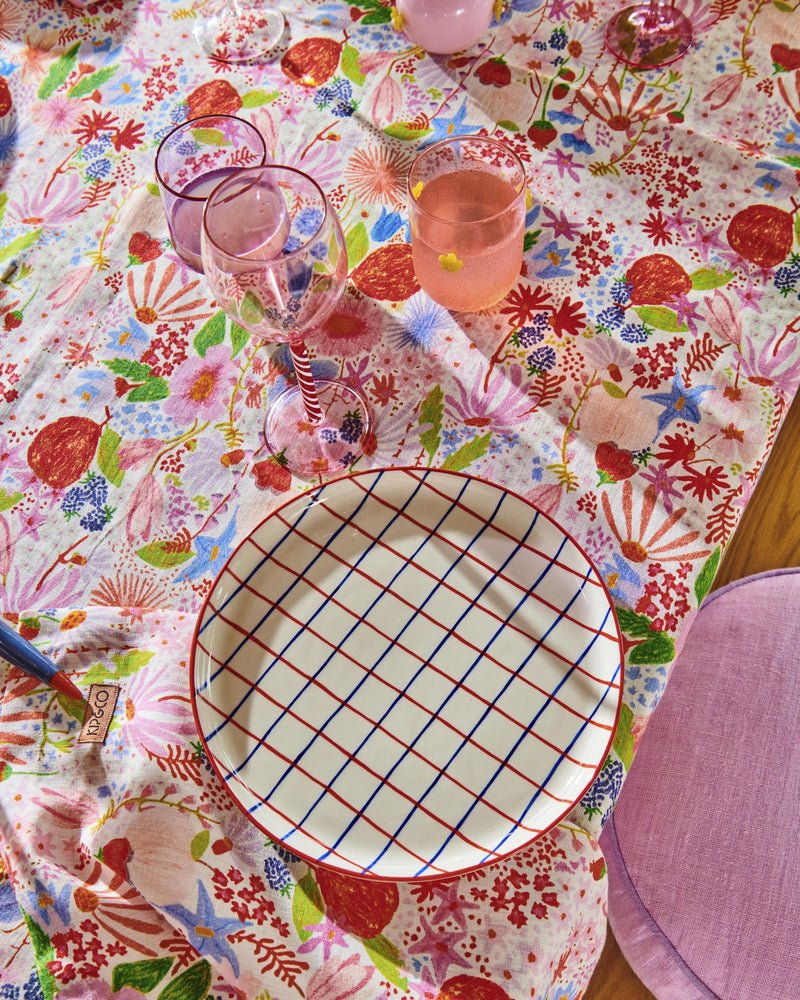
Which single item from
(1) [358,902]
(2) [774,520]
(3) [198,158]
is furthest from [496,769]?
(2) [774,520]

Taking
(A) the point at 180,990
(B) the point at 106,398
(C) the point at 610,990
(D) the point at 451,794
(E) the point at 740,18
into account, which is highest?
(E) the point at 740,18

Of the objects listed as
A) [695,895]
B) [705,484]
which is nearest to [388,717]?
[705,484]

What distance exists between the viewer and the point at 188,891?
58 centimetres

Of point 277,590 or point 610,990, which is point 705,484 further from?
point 610,990

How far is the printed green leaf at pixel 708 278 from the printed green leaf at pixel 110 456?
0.56 meters

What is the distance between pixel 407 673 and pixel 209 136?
1.70 ft

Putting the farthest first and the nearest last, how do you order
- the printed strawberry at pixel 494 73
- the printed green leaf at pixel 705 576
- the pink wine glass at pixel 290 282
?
the printed strawberry at pixel 494 73 → the printed green leaf at pixel 705 576 → the pink wine glass at pixel 290 282

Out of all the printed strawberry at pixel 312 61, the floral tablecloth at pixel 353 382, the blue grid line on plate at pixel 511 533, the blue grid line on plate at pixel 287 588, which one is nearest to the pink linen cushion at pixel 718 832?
the floral tablecloth at pixel 353 382

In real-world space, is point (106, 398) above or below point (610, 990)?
above

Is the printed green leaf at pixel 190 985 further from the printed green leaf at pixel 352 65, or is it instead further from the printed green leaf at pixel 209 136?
the printed green leaf at pixel 352 65

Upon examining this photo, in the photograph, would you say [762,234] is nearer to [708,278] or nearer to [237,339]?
[708,278]

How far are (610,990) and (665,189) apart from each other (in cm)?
107

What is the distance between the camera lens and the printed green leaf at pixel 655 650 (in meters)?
0.63

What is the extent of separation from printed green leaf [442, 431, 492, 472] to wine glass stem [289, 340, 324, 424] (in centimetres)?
12
